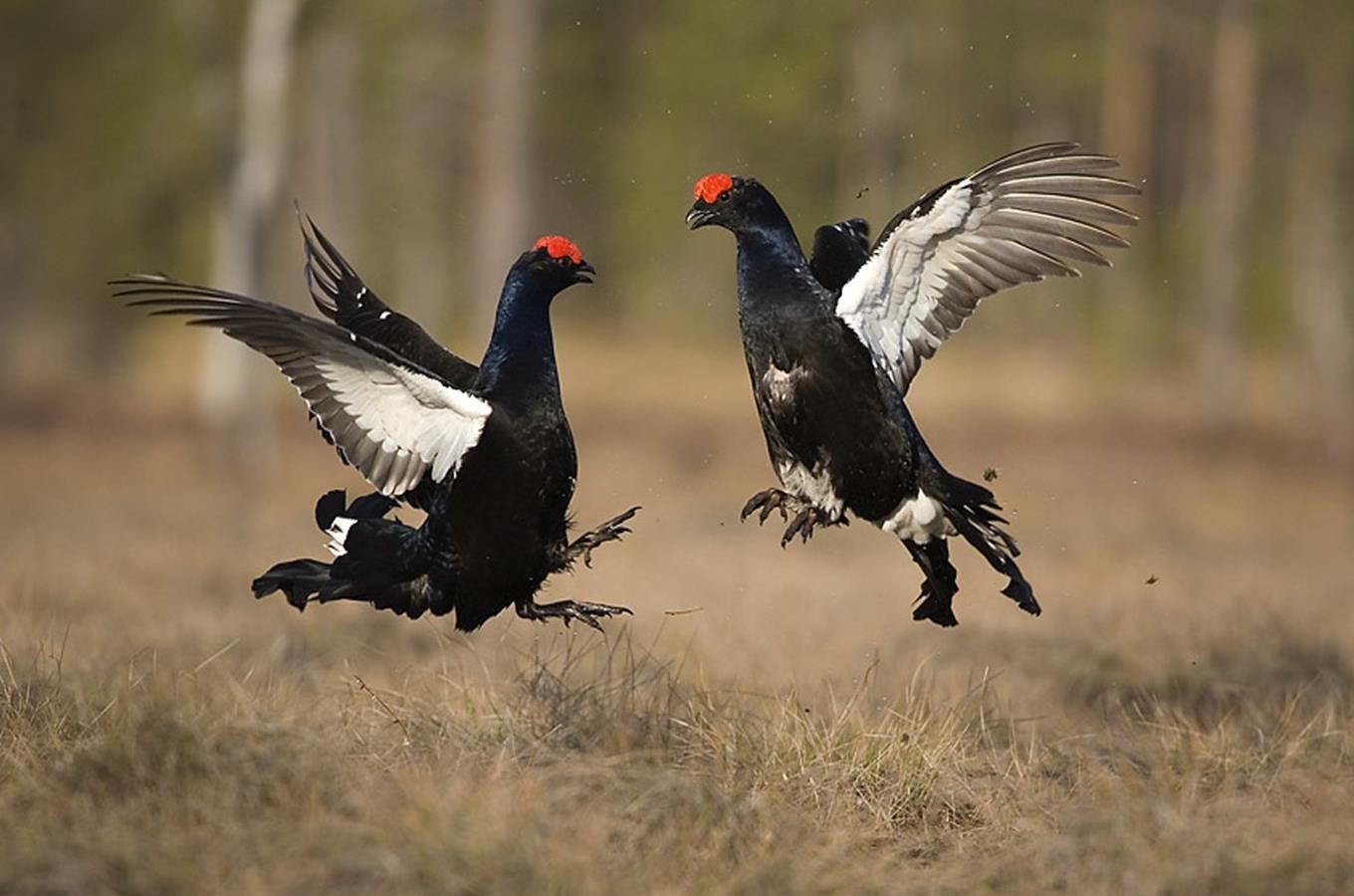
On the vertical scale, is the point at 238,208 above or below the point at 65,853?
above

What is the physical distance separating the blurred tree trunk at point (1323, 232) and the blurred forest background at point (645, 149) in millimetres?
68

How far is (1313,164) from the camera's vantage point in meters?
25.5

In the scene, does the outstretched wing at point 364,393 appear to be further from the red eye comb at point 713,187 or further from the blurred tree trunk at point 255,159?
the blurred tree trunk at point 255,159

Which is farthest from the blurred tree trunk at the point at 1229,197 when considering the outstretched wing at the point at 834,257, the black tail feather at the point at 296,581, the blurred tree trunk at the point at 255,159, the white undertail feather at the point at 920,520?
the black tail feather at the point at 296,581

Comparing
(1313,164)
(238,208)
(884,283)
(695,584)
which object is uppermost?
(1313,164)

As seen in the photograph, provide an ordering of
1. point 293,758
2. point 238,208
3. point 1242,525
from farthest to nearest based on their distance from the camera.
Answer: point 238,208
point 1242,525
point 293,758

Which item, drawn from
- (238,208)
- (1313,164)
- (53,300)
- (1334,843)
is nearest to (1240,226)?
(1313,164)

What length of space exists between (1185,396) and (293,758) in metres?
19.5

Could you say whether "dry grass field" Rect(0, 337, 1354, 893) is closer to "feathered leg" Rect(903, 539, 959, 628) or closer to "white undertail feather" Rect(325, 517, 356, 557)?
"feathered leg" Rect(903, 539, 959, 628)

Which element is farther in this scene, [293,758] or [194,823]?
[293,758]

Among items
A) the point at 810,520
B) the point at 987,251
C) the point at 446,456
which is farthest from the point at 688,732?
the point at 987,251

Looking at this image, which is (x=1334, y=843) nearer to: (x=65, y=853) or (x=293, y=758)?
(x=293, y=758)

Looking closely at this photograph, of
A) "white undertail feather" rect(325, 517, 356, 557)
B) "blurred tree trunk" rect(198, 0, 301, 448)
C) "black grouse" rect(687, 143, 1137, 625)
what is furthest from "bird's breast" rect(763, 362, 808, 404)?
"blurred tree trunk" rect(198, 0, 301, 448)

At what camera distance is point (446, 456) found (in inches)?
185
